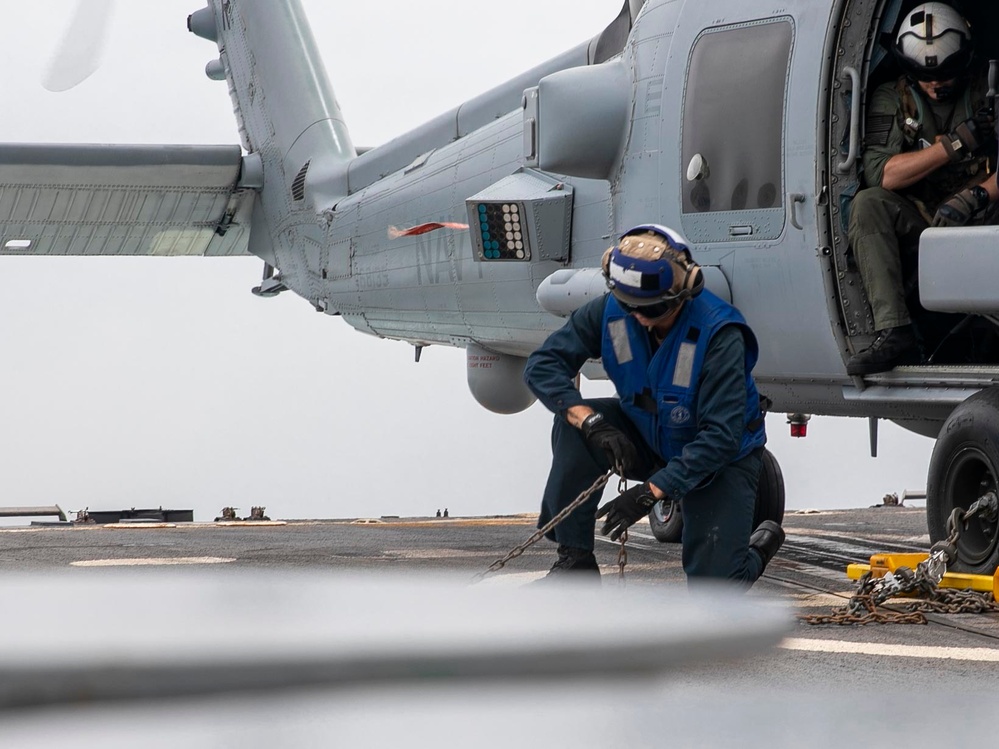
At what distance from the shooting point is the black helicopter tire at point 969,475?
4828 millimetres

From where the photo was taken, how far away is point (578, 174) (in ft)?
21.3

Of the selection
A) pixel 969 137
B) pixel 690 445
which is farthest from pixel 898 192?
pixel 690 445

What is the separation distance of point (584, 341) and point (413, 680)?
382 centimetres

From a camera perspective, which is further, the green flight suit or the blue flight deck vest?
the green flight suit

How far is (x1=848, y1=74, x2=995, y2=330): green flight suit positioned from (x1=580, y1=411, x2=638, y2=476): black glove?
56.0 inches

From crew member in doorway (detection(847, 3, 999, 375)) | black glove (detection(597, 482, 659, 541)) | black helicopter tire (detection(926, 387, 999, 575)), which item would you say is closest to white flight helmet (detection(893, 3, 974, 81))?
crew member in doorway (detection(847, 3, 999, 375))

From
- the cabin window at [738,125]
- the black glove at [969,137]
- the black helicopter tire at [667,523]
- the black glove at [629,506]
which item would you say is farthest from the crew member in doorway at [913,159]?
the black helicopter tire at [667,523]

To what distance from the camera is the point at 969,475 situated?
505 centimetres

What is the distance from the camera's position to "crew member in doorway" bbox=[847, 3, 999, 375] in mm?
5242

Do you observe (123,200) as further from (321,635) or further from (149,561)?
(321,635)

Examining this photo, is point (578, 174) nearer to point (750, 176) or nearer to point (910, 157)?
point (750, 176)

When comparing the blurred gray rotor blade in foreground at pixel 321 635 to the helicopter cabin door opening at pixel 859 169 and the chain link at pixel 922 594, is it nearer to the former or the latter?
the chain link at pixel 922 594

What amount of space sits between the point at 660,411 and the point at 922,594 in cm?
123

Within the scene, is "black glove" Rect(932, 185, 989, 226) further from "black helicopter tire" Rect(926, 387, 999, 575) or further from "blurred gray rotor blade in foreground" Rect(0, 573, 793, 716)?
"blurred gray rotor blade in foreground" Rect(0, 573, 793, 716)
